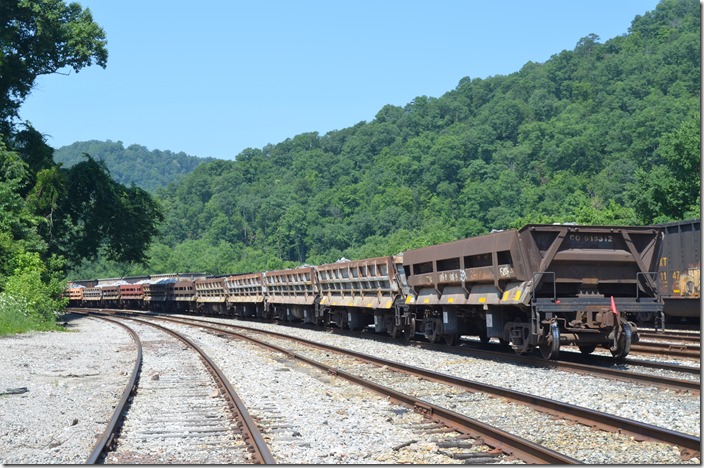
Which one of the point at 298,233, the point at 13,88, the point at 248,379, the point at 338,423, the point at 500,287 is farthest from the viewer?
the point at 298,233

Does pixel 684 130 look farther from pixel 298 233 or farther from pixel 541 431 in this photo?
pixel 298 233

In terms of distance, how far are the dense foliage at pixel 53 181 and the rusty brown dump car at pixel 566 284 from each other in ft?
84.2

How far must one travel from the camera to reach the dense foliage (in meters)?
39.8

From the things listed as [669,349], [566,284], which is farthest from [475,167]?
[566,284]

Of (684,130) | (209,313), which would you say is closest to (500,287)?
(209,313)

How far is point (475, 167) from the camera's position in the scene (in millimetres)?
142250

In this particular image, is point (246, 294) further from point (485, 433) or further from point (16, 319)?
point (485, 433)

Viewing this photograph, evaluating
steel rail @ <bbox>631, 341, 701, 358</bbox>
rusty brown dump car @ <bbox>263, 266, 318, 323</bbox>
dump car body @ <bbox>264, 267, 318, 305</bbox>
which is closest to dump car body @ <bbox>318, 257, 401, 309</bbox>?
dump car body @ <bbox>264, 267, 318, 305</bbox>

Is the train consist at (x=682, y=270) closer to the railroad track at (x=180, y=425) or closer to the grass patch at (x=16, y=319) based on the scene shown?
the railroad track at (x=180, y=425)

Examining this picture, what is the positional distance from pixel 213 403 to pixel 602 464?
6137 millimetres

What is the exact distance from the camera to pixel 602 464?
7.21 metres

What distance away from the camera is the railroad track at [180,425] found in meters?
8.14

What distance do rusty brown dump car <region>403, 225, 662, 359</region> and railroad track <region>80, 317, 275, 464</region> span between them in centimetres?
565

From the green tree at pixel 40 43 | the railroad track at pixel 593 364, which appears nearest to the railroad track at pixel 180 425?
the railroad track at pixel 593 364
